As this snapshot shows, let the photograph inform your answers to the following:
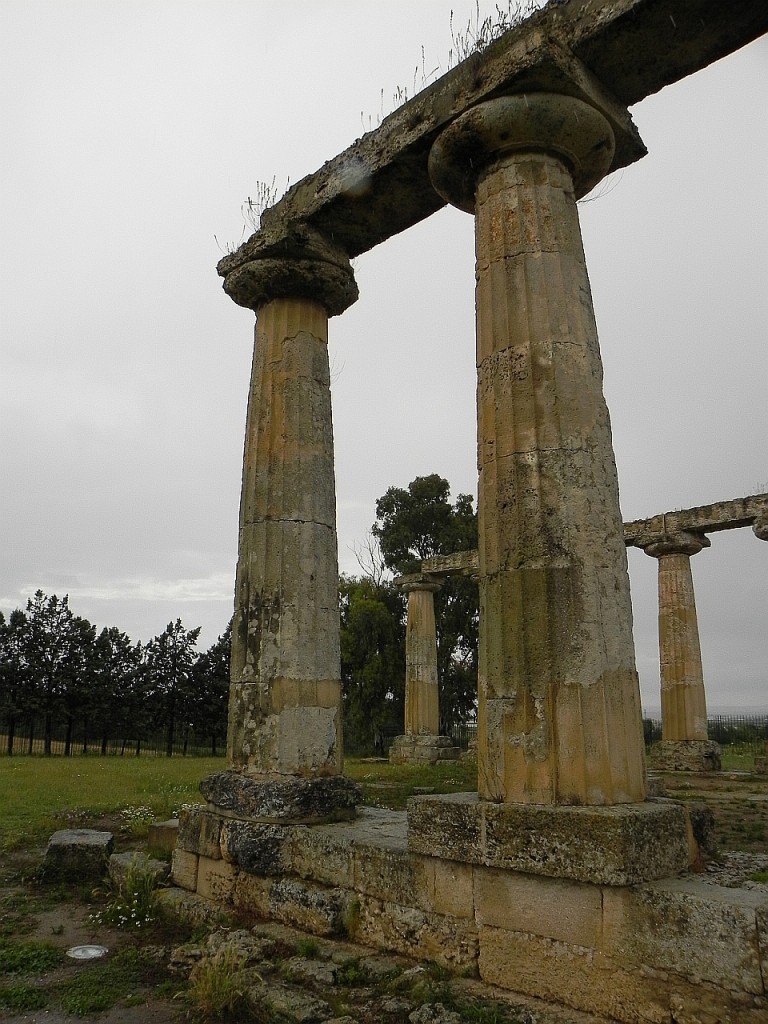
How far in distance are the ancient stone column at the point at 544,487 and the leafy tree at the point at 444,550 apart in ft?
106

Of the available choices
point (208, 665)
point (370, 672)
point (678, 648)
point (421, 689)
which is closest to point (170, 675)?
point (208, 665)

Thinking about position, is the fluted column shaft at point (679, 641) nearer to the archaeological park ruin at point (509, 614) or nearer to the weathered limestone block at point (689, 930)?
the archaeological park ruin at point (509, 614)

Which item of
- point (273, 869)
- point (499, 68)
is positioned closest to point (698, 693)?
point (273, 869)

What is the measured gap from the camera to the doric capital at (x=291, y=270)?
7625 millimetres

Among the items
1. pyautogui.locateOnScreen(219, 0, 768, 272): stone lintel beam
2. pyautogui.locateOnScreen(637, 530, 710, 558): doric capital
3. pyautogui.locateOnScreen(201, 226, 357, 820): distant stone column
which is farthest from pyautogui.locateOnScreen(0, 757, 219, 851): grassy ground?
pyautogui.locateOnScreen(637, 530, 710, 558): doric capital

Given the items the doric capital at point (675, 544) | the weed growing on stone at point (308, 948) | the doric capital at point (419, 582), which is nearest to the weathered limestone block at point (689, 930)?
the weed growing on stone at point (308, 948)

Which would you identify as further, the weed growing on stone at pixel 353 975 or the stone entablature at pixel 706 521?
the stone entablature at pixel 706 521

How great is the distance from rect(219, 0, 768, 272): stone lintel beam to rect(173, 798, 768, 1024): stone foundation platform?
207 inches

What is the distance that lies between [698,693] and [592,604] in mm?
18288

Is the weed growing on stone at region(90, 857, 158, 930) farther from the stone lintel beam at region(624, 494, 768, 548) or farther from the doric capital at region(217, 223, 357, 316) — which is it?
the stone lintel beam at region(624, 494, 768, 548)

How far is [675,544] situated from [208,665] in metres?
31.3

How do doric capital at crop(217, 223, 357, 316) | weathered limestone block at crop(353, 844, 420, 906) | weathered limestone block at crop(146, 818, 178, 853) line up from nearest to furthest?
weathered limestone block at crop(353, 844, 420, 906) → doric capital at crop(217, 223, 357, 316) → weathered limestone block at crop(146, 818, 178, 853)

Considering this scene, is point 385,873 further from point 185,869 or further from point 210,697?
point 210,697

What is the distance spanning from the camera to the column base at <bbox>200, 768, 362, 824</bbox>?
632 cm
